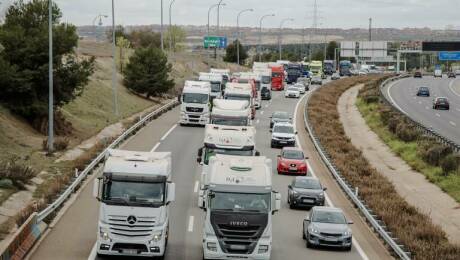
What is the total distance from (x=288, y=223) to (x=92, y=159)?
13.0m

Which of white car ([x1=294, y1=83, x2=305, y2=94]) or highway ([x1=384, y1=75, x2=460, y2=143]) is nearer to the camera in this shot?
highway ([x1=384, y1=75, x2=460, y2=143])

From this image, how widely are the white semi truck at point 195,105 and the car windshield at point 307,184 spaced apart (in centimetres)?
2658

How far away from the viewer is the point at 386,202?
114 ft

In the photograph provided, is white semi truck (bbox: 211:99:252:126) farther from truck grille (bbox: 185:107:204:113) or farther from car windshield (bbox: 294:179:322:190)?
truck grille (bbox: 185:107:204:113)

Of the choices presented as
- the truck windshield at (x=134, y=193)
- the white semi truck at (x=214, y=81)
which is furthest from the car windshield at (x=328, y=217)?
the white semi truck at (x=214, y=81)

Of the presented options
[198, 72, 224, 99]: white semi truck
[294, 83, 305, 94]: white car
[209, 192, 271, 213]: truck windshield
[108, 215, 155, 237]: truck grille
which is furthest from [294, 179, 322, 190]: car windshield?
[294, 83, 305, 94]: white car

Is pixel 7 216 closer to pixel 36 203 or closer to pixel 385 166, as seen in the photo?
pixel 36 203

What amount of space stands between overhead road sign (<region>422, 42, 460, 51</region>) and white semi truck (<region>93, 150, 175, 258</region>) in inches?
6291

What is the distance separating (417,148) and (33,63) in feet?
A: 79.8

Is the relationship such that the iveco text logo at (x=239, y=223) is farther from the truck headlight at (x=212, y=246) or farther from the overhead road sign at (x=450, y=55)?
the overhead road sign at (x=450, y=55)

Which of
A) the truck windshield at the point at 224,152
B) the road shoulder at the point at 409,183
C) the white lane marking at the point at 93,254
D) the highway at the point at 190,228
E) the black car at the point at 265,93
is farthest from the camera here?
the black car at the point at 265,93

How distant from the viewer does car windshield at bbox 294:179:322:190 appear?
34.5m

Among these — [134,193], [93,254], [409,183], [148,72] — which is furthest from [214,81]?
[134,193]

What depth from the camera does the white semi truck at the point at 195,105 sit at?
201 ft
